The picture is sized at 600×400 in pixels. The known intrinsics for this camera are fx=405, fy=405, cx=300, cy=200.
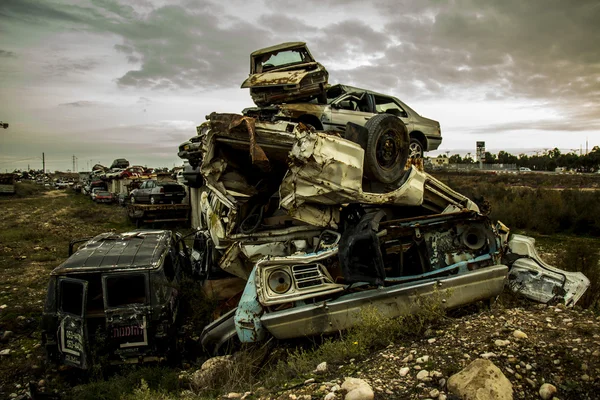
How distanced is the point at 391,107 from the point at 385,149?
3.76 meters

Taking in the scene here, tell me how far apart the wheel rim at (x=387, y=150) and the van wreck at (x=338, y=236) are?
Answer: 0.04 feet

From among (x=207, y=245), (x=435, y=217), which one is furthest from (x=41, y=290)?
(x=435, y=217)

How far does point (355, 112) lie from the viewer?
25.1ft

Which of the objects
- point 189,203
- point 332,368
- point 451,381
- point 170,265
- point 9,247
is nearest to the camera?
point 451,381

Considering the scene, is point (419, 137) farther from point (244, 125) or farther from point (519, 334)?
point (519, 334)

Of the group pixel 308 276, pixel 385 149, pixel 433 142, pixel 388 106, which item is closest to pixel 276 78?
pixel 385 149

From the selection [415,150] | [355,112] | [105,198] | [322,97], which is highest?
[322,97]

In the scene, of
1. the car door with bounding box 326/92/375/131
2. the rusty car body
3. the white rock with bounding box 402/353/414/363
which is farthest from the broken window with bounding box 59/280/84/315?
the car door with bounding box 326/92/375/131

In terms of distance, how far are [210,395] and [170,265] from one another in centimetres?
228

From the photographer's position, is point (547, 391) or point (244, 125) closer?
point (547, 391)

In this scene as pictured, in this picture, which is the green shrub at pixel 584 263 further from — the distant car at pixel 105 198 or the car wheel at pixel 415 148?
the distant car at pixel 105 198

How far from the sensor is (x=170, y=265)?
546 cm

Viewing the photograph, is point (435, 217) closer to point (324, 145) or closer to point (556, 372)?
point (324, 145)

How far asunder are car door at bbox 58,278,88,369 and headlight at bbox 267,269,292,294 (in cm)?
196
